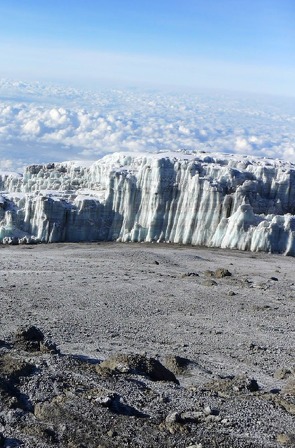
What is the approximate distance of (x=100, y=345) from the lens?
74.5 feet

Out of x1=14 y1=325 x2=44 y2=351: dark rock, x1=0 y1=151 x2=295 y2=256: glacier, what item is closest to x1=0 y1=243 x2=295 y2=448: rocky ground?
x1=14 y1=325 x2=44 y2=351: dark rock

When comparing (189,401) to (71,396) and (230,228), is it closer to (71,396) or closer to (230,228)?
(71,396)

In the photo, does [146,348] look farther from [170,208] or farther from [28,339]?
[170,208]

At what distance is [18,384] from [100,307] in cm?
1194

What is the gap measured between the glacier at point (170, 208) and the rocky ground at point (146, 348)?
115 inches

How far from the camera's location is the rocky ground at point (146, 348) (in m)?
14.9

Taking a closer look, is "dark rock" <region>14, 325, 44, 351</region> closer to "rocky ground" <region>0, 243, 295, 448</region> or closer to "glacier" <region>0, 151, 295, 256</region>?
"rocky ground" <region>0, 243, 295, 448</region>

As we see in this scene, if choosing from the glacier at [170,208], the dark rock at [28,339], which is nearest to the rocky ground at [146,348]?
the dark rock at [28,339]

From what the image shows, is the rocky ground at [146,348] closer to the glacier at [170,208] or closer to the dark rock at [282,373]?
the dark rock at [282,373]

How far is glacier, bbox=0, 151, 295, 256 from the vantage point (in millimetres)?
44594

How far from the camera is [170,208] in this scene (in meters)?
46.3

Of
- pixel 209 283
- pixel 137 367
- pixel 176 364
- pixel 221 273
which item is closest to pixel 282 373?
pixel 176 364

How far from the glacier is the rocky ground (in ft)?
9.55

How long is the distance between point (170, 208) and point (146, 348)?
2415cm
